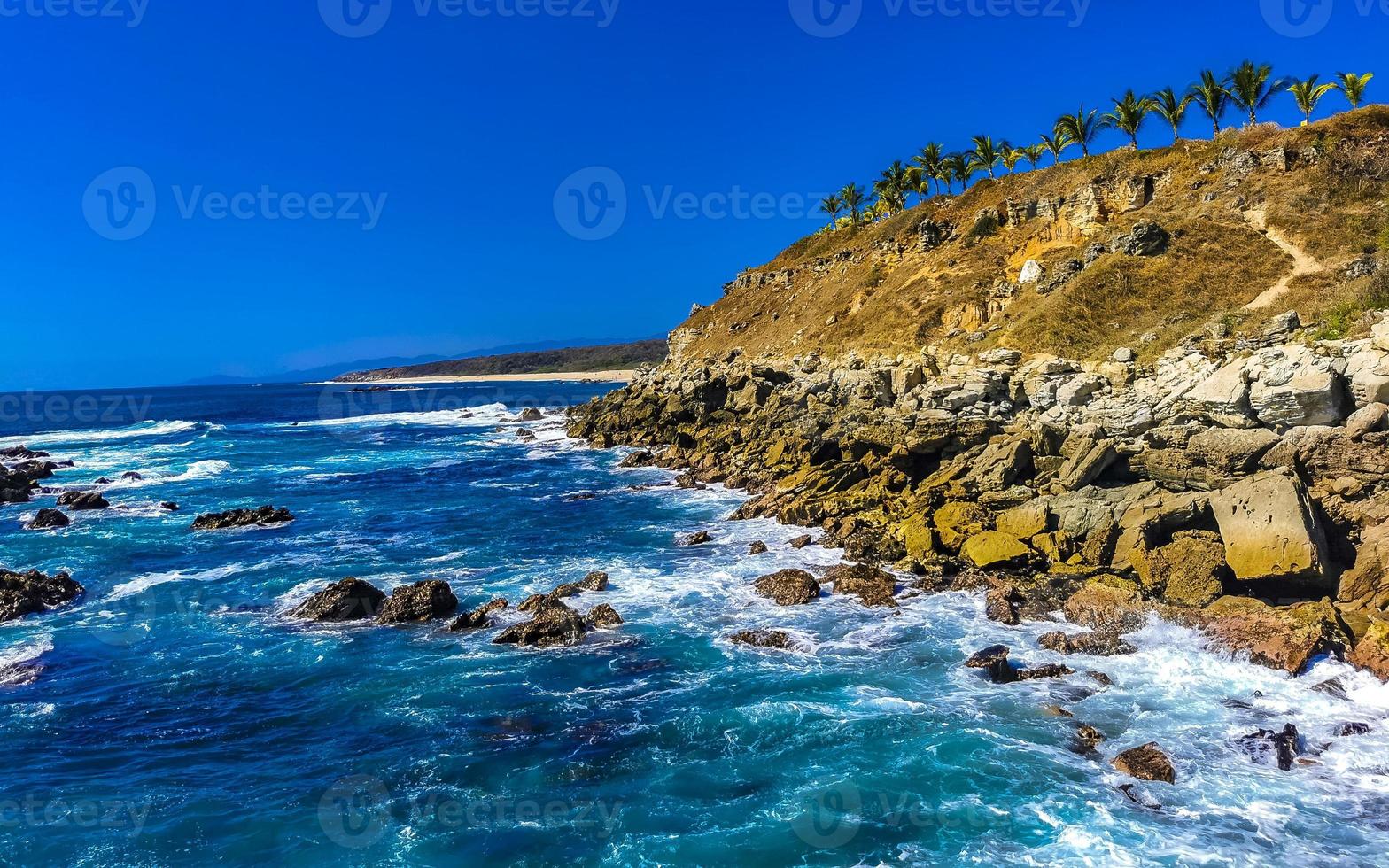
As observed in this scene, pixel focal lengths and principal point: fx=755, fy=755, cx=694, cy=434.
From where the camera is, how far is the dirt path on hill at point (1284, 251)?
37719 mm

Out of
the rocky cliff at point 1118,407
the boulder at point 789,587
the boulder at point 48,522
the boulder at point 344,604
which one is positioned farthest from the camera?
the boulder at point 48,522

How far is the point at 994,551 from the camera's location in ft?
78.0

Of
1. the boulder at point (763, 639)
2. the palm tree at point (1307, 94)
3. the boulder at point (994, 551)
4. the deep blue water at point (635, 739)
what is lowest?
the deep blue water at point (635, 739)

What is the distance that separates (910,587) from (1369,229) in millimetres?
37519

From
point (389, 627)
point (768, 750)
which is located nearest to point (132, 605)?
point (389, 627)

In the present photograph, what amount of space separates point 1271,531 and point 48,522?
163 feet

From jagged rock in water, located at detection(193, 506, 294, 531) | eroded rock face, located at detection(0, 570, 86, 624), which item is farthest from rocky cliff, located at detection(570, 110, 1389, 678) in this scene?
eroded rock face, located at detection(0, 570, 86, 624)

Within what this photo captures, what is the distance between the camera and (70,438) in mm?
84625

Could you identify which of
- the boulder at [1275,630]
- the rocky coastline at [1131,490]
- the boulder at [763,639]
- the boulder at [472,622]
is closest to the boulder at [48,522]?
the boulder at [472,622]

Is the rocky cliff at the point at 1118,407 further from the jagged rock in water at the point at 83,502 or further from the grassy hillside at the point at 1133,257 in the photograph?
the jagged rock in water at the point at 83,502

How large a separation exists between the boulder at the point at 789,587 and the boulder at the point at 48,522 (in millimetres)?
35293

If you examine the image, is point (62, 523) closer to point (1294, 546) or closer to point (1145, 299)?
point (1294, 546)

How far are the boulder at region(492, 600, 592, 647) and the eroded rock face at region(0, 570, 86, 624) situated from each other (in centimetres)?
1601

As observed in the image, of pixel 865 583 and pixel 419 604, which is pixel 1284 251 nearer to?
pixel 865 583
